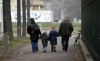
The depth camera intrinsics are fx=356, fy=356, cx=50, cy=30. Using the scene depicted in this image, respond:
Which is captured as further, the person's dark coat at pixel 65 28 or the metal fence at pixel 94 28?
the person's dark coat at pixel 65 28

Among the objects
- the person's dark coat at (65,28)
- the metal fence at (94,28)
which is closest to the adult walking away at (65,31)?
the person's dark coat at (65,28)

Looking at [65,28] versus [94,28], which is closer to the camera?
[94,28]

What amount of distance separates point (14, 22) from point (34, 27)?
53.6m

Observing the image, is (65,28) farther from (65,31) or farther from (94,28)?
(94,28)

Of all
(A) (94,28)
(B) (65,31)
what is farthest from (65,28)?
(A) (94,28)

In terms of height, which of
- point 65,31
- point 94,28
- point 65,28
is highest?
point 94,28

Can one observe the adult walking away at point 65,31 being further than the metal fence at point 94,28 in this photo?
Yes

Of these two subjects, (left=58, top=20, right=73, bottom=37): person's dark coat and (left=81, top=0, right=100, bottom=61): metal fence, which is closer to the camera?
(left=81, top=0, right=100, bottom=61): metal fence

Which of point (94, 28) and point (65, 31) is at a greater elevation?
point (94, 28)

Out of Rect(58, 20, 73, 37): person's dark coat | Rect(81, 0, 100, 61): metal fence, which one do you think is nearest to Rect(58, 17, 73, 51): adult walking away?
Rect(58, 20, 73, 37): person's dark coat

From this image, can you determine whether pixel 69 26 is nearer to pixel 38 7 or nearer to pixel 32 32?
pixel 32 32

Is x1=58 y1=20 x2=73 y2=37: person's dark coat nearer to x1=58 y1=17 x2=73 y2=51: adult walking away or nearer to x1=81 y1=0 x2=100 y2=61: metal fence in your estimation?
x1=58 y1=17 x2=73 y2=51: adult walking away

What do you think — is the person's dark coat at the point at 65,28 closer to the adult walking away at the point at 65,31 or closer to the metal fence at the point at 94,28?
the adult walking away at the point at 65,31

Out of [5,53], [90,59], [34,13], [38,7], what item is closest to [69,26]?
[5,53]
